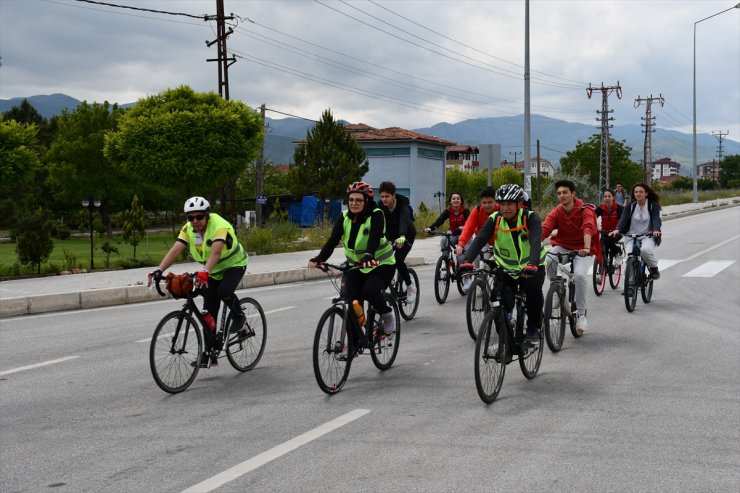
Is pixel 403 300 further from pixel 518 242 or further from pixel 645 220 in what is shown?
pixel 518 242

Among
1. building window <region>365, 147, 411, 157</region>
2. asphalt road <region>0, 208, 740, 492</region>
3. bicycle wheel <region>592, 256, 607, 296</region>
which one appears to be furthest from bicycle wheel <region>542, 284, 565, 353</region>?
building window <region>365, 147, 411, 157</region>

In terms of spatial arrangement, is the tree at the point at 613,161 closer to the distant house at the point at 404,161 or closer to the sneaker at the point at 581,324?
the distant house at the point at 404,161

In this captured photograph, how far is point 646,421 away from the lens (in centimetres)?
555

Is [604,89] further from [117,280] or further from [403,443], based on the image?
[403,443]

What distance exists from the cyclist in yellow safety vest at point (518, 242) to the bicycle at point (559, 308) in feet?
3.42

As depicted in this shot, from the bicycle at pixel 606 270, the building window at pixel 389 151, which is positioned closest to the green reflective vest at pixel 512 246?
the bicycle at pixel 606 270

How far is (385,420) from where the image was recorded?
555cm

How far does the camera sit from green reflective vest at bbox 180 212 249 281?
683 cm

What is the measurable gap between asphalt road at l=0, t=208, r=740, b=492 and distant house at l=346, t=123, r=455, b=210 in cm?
5425

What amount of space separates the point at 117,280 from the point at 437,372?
9.16 m

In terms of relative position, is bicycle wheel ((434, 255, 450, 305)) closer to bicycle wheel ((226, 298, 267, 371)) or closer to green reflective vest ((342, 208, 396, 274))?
bicycle wheel ((226, 298, 267, 371))

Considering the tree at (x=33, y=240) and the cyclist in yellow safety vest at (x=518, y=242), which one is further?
the tree at (x=33, y=240)

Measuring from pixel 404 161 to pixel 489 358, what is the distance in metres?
58.5

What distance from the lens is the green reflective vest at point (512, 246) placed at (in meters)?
6.68
